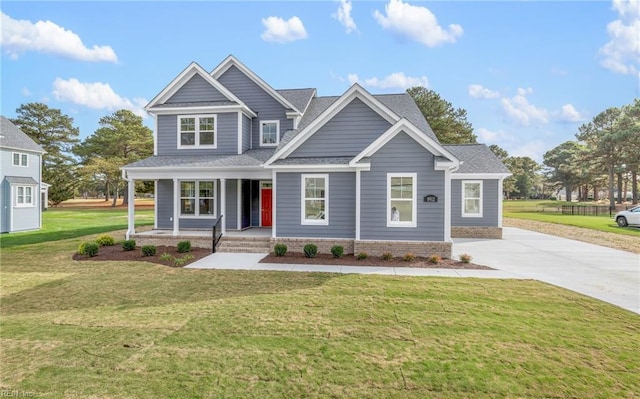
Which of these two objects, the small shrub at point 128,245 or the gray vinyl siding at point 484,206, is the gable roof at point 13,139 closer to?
the small shrub at point 128,245

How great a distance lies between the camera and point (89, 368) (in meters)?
4.23

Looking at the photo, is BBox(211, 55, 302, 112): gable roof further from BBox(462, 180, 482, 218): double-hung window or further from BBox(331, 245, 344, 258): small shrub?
BBox(462, 180, 482, 218): double-hung window

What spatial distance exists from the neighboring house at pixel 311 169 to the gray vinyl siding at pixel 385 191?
0.04 m

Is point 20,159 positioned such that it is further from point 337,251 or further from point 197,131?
point 337,251

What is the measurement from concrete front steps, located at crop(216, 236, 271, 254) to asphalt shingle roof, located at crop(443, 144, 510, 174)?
11319mm

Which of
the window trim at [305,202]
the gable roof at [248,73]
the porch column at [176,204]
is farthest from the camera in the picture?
the gable roof at [248,73]

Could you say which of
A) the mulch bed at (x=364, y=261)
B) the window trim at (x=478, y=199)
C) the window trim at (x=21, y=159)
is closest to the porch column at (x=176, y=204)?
the mulch bed at (x=364, y=261)

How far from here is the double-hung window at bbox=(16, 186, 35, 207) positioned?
19750 millimetres

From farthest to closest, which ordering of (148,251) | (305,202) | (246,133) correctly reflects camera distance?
1. (246,133)
2. (305,202)
3. (148,251)

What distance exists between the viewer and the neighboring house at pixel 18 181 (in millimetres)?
19031

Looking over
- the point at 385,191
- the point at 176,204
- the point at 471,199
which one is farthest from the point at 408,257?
the point at 176,204

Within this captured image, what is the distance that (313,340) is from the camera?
16.5 feet

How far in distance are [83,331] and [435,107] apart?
3874 cm

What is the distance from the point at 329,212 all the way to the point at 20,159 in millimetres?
21914
